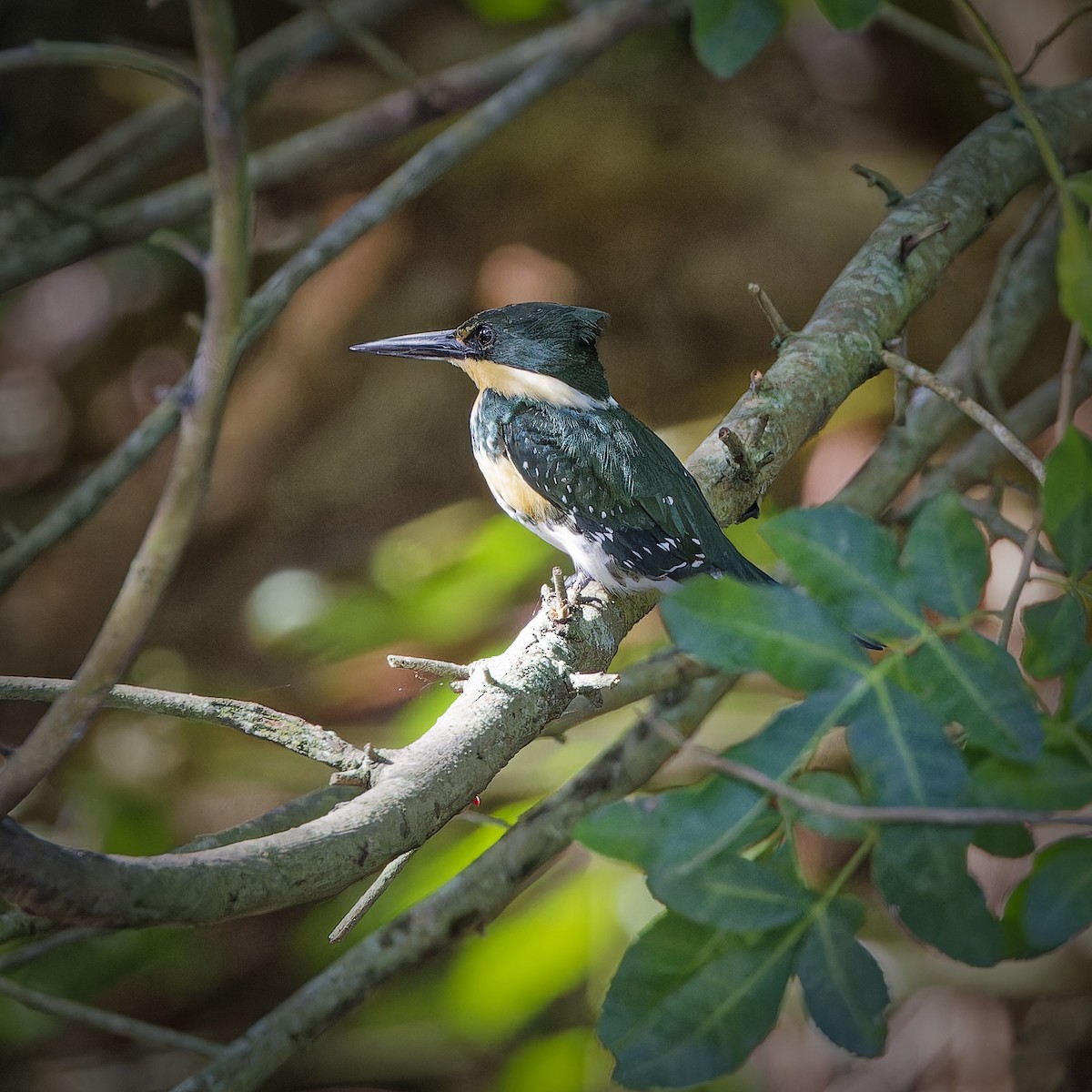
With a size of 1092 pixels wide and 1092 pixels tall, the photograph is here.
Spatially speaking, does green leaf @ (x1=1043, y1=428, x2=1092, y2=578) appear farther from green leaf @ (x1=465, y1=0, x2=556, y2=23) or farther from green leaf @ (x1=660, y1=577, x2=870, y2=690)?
green leaf @ (x1=465, y1=0, x2=556, y2=23)

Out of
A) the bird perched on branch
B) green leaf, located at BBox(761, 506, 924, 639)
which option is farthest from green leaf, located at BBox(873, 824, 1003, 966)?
the bird perched on branch

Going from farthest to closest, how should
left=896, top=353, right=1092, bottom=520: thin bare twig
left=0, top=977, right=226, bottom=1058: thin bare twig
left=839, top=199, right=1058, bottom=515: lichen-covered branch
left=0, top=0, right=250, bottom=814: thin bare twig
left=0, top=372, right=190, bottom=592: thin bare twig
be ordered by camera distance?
Answer: left=896, top=353, right=1092, bottom=520: thin bare twig, left=839, top=199, right=1058, bottom=515: lichen-covered branch, left=0, top=372, right=190, bottom=592: thin bare twig, left=0, top=977, right=226, bottom=1058: thin bare twig, left=0, top=0, right=250, bottom=814: thin bare twig

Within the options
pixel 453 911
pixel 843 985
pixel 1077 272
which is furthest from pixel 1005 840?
pixel 453 911

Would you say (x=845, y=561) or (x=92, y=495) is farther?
(x=92, y=495)

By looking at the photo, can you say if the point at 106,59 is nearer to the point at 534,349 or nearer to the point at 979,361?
the point at 534,349

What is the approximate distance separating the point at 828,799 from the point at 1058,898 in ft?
0.52

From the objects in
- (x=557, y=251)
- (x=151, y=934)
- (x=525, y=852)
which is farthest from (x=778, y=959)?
(x=557, y=251)

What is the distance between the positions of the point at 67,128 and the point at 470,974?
7.37 ft

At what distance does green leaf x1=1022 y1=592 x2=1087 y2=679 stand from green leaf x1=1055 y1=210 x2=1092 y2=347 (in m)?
0.04

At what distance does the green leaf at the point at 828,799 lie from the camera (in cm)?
68

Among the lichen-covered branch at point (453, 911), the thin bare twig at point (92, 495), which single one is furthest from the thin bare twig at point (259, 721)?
the thin bare twig at point (92, 495)

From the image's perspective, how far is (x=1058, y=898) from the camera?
2.22ft

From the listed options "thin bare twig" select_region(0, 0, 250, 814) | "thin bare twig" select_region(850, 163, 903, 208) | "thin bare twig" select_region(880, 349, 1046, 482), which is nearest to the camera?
"thin bare twig" select_region(0, 0, 250, 814)

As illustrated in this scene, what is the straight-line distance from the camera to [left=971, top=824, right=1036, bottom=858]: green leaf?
71 centimetres
